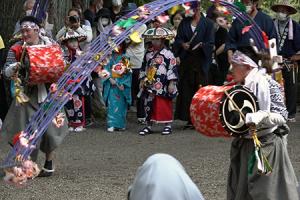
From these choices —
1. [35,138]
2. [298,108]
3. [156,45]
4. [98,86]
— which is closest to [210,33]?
[156,45]

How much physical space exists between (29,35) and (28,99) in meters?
0.66

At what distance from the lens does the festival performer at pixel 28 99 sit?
26.6 feet

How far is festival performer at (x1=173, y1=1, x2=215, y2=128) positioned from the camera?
37.5ft

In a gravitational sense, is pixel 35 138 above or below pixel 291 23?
below

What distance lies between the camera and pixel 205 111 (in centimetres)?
620

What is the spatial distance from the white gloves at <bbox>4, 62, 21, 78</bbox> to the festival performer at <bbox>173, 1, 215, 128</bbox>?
12.4 feet

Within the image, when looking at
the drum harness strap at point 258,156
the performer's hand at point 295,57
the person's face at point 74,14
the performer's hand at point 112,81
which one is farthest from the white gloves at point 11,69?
the performer's hand at point 295,57

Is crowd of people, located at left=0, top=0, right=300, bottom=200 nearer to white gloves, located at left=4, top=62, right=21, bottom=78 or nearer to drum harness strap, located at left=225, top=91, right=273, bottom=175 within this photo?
white gloves, located at left=4, top=62, right=21, bottom=78

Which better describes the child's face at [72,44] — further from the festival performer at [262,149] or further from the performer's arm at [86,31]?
the festival performer at [262,149]

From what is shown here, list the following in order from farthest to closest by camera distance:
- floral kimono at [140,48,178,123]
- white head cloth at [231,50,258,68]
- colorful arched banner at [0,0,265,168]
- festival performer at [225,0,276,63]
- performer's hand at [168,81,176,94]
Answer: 1. performer's hand at [168,81,176,94]
2. floral kimono at [140,48,178,123]
3. festival performer at [225,0,276,63]
4. colorful arched banner at [0,0,265,168]
5. white head cloth at [231,50,258,68]

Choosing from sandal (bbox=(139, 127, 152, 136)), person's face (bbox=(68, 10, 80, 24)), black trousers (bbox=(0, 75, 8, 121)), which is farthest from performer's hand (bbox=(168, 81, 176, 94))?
black trousers (bbox=(0, 75, 8, 121))

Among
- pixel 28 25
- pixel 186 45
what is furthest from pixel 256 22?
pixel 28 25

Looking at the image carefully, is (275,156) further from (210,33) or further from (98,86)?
(98,86)

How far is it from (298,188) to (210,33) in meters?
5.37
